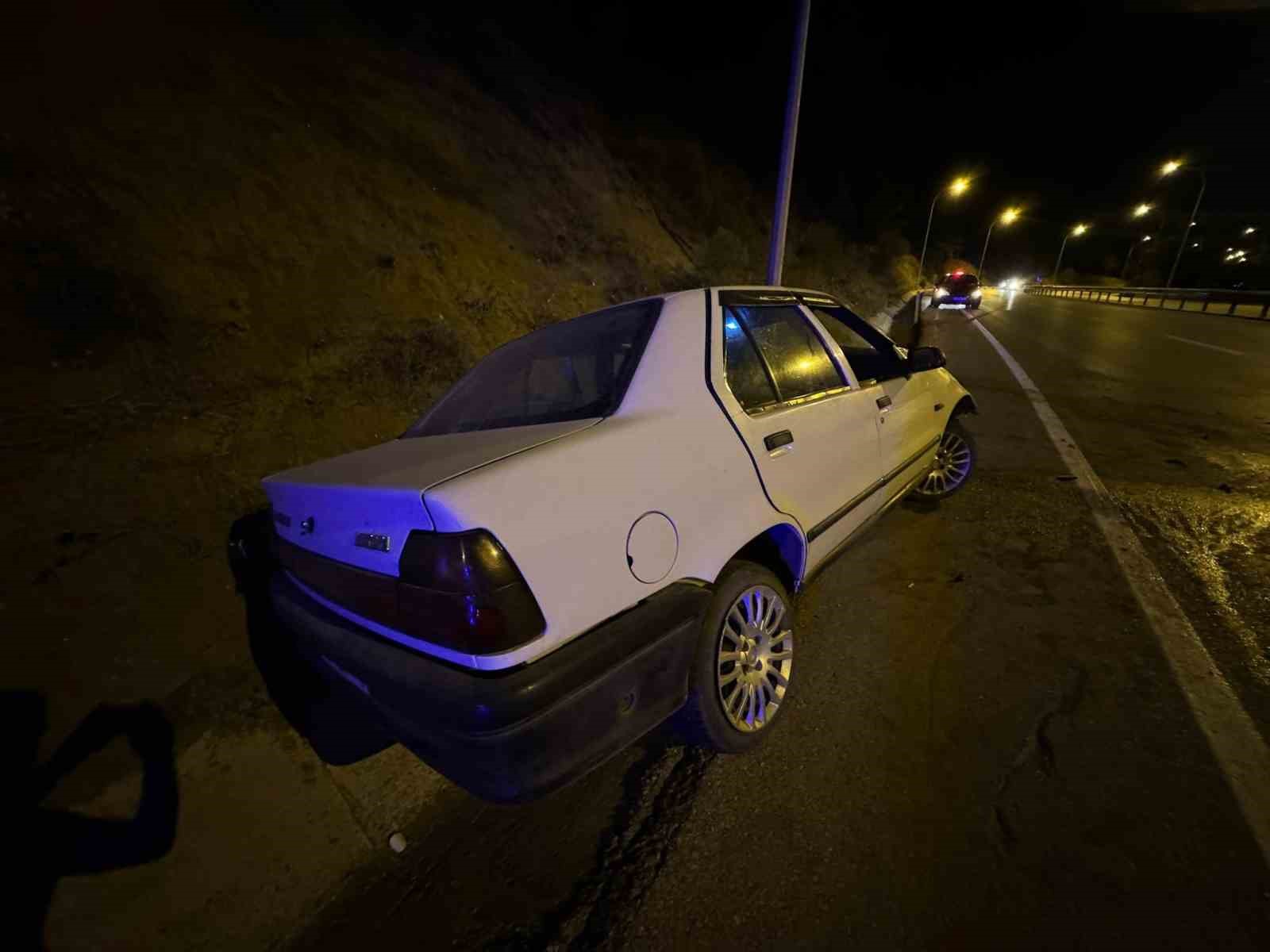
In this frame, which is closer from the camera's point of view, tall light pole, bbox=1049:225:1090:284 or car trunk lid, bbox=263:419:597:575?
car trunk lid, bbox=263:419:597:575

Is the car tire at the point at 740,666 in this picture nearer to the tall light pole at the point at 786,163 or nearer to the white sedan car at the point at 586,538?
the white sedan car at the point at 586,538

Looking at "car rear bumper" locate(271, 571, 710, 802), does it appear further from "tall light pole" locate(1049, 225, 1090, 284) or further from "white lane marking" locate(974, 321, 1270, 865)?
"tall light pole" locate(1049, 225, 1090, 284)

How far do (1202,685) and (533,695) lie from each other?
2.68m

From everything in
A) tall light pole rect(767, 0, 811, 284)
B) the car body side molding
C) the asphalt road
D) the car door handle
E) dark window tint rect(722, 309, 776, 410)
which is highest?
tall light pole rect(767, 0, 811, 284)

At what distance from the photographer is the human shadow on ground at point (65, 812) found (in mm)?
1518

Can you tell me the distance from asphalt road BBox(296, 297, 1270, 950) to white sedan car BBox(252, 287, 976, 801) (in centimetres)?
30

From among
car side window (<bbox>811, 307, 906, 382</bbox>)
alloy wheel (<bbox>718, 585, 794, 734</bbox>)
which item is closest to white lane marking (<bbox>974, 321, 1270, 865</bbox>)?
alloy wheel (<bbox>718, 585, 794, 734</bbox>)

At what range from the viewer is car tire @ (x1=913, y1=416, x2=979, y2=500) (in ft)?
12.7

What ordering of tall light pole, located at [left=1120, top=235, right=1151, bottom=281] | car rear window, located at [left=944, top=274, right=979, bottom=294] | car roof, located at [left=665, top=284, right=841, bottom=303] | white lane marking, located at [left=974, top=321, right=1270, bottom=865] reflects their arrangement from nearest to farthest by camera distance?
white lane marking, located at [left=974, top=321, right=1270, bottom=865]
car roof, located at [left=665, top=284, right=841, bottom=303]
car rear window, located at [left=944, top=274, right=979, bottom=294]
tall light pole, located at [left=1120, top=235, right=1151, bottom=281]

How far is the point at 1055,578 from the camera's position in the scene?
9.50 ft

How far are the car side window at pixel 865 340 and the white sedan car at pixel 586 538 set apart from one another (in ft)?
1.48

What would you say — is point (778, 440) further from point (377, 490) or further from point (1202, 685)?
point (1202, 685)

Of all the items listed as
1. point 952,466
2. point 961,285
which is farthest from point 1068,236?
point 952,466

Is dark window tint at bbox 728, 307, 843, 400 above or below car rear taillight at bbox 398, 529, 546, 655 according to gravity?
above
